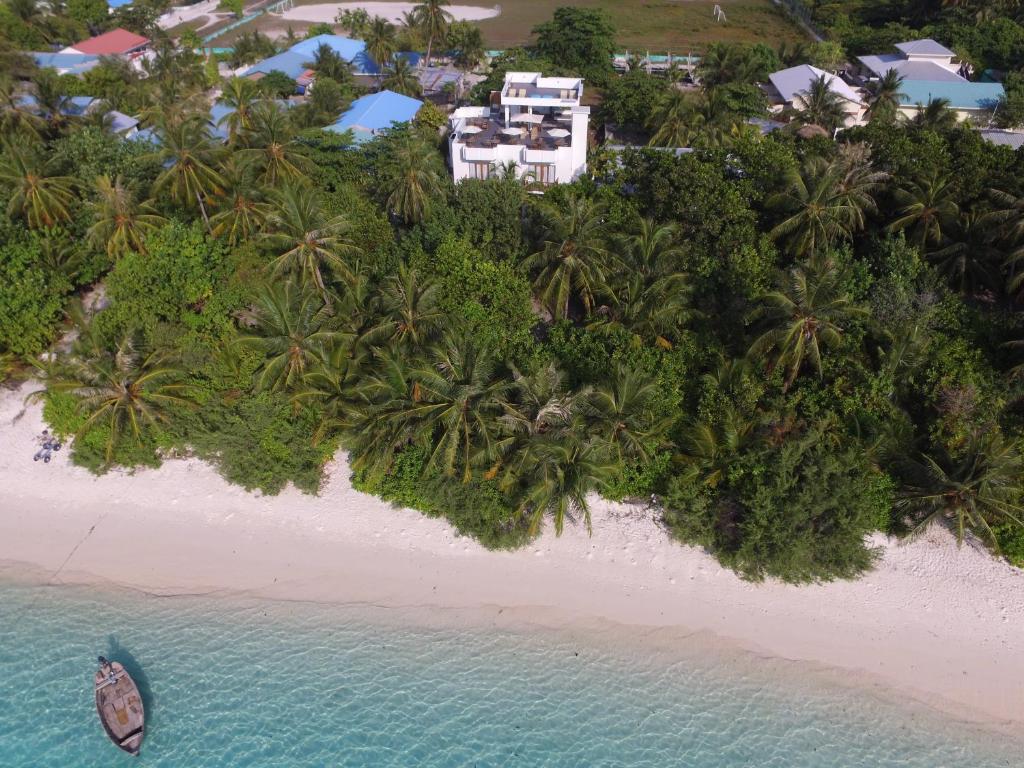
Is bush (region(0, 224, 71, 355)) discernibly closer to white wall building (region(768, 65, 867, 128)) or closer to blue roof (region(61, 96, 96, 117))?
blue roof (region(61, 96, 96, 117))

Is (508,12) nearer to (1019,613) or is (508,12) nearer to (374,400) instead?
(374,400)

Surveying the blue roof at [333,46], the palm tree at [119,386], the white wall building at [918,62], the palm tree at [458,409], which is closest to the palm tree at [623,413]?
the palm tree at [458,409]

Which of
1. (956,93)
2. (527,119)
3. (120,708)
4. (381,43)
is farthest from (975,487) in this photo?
(381,43)

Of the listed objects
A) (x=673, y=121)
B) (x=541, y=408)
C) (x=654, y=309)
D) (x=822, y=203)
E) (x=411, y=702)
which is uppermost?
(x=673, y=121)

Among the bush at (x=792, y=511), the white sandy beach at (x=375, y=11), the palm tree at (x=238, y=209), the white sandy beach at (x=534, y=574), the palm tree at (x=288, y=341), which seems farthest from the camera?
the white sandy beach at (x=375, y=11)

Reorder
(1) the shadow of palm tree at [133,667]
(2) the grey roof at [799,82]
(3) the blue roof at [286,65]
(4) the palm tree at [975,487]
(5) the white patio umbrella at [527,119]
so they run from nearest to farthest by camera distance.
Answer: (1) the shadow of palm tree at [133,667] → (4) the palm tree at [975,487] → (5) the white patio umbrella at [527,119] → (2) the grey roof at [799,82] → (3) the blue roof at [286,65]

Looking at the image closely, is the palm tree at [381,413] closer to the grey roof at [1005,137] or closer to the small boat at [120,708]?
the small boat at [120,708]

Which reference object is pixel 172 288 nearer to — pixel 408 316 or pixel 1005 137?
pixel 408 316
